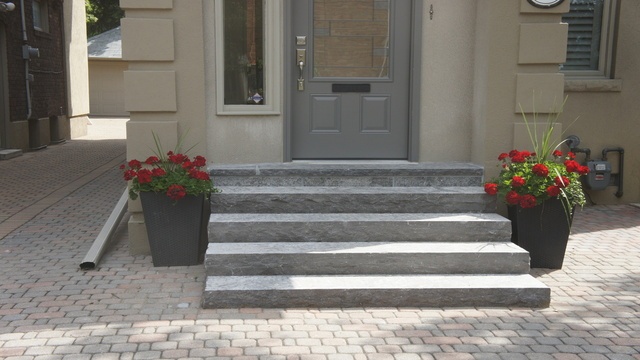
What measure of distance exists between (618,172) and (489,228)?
13.5ft

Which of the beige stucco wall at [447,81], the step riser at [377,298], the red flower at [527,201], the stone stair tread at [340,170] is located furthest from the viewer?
the beige stucco wall at [447,81]

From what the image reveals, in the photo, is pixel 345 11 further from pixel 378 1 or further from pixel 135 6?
pixel 135 6

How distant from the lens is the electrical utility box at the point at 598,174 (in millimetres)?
8734

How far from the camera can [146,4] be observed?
6.05 meters

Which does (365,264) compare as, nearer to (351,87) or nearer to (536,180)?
(536,180)

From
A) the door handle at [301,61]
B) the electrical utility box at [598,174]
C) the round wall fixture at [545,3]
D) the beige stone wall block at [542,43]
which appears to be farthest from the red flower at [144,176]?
the electrical utility box at [598,174]

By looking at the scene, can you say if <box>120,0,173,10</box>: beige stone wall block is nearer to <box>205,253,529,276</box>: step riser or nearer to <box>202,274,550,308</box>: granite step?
<box>205,253,529,276</box>: step riser

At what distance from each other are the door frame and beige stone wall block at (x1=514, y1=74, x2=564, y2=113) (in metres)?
0.95

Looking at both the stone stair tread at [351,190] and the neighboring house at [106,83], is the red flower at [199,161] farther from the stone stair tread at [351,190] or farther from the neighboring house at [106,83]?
the neighboring house at [106,83]

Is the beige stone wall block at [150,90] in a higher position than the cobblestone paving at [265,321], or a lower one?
higher

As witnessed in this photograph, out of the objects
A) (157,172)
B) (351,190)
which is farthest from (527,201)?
(157,172)

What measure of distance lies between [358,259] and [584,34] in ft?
17.9

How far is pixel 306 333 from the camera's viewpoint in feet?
15.0

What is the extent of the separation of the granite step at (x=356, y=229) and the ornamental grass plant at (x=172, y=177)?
331 mm
